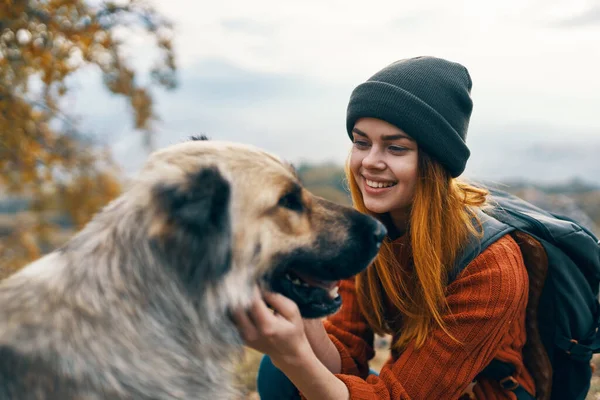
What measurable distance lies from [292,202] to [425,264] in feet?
2.45

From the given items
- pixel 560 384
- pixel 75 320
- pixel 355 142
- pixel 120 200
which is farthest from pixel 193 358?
pixel 560 384

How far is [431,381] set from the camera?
2135 mm

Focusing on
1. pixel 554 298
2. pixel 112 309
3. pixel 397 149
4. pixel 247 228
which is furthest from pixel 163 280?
pixel 554 298

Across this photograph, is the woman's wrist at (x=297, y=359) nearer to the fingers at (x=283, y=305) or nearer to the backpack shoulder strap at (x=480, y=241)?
the fingers at (x=283, y=305)

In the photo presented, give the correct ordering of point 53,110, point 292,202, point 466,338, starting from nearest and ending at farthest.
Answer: point 292,202, point 466,338, point 53,110

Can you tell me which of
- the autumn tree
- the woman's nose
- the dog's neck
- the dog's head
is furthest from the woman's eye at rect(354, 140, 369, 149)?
the autumn tree

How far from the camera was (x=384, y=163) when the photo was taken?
227cm

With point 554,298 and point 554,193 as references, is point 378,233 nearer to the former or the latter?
point 554,298

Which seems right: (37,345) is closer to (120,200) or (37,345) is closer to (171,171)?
(120,200)

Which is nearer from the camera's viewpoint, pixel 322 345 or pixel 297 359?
pixel 297 359

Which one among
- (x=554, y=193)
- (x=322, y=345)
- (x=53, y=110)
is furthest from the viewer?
(x=554, y=193)

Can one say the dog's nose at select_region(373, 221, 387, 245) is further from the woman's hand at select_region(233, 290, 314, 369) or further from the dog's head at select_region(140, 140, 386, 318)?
the woman's hand at select_region(233, 290, 314, 369)

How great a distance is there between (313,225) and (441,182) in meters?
0.71

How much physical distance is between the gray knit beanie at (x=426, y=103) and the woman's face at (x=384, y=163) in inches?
2.1
